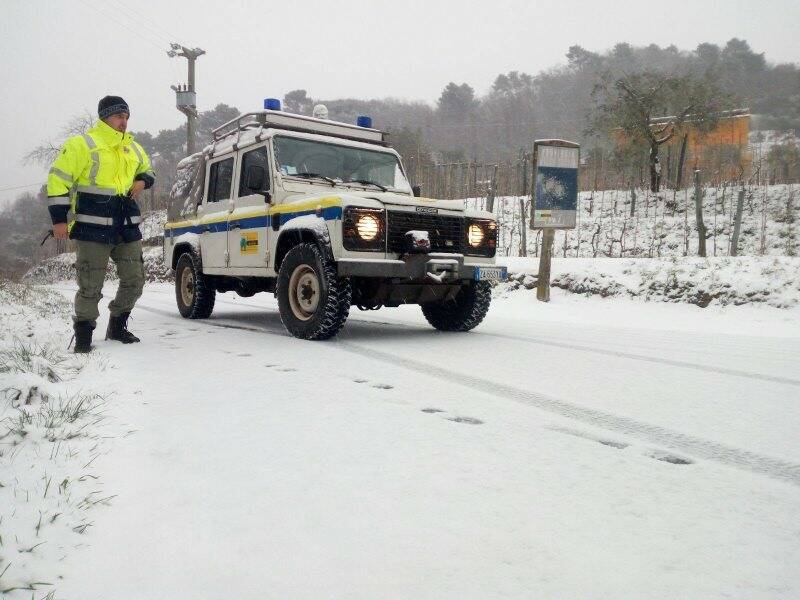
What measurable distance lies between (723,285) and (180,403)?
749 centimetres

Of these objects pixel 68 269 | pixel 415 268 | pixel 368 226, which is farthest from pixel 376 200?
pixel 68 269

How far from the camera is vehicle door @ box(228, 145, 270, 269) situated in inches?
216

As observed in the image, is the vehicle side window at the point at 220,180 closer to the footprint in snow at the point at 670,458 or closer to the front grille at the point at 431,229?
the front grille at the point at 431,229

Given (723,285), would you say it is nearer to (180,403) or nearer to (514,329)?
(514,329)

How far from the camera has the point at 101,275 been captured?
440cm

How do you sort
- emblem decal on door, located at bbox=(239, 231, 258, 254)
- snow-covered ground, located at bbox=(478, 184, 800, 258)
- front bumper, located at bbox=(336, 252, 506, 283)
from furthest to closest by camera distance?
snow-covered ground, located at bbox=(478, 184, 800, 258) < emblem decal on door, located at bbox=(239, 231, 258, 254) < front bumper, located at bbox=(336, 252, 506, 283)

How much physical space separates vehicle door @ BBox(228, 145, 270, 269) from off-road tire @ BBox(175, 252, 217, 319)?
888mm

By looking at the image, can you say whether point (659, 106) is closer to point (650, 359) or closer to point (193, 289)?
point (193, 289)

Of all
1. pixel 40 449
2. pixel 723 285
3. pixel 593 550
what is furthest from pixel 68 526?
pixel 723 285

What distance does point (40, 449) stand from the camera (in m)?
1.91

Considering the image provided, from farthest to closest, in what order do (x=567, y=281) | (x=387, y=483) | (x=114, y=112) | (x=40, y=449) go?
(x=567, y=281), (x=114, y=112), (x=40, y=449), (x=387, y=483)

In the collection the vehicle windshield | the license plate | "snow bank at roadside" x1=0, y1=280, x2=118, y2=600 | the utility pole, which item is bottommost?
"snow bank at roadside" x1=0, y1=280, x2=118, y2=600

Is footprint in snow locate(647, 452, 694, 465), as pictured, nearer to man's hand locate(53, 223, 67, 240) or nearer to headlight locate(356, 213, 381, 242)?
headlight locate(356, 213, 381, 242)

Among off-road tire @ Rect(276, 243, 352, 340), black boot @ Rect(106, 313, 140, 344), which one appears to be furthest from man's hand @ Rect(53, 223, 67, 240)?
off-road tire @ Rect(276, 243, 352, 340)
